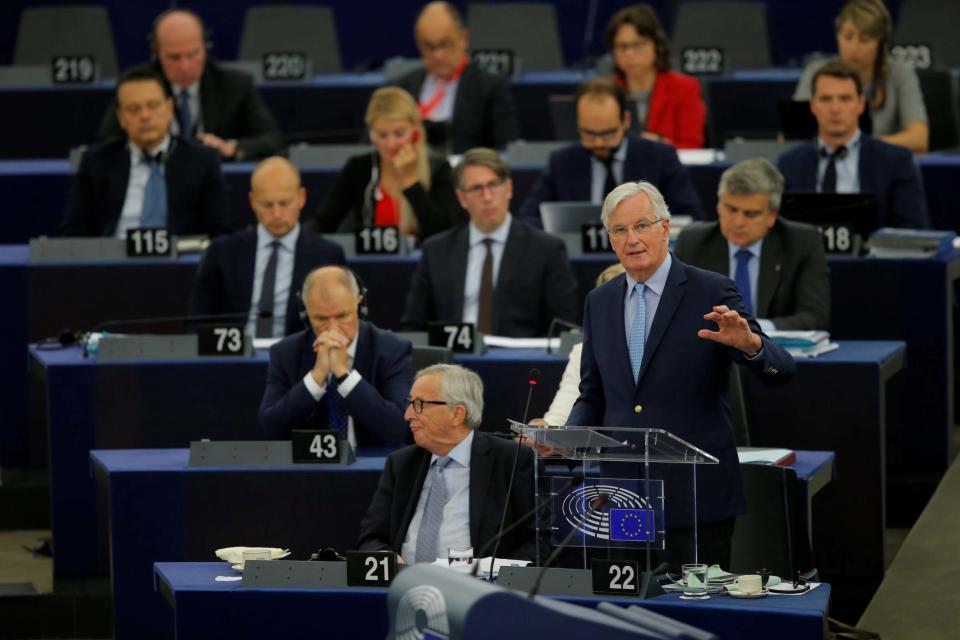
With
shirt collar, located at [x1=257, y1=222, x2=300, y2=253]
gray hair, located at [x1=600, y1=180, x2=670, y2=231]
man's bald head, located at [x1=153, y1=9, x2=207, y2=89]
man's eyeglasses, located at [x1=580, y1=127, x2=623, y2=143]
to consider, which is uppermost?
man's bald head, located at [x1=153, y1=9, x2=207, y2=89]

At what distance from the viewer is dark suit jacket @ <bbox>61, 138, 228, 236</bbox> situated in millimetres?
6754

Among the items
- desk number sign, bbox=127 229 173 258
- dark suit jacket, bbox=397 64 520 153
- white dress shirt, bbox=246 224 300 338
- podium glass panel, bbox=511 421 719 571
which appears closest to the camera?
podium glass panel, bbox=511 421 719 571

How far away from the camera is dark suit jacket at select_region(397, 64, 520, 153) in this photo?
7703 millimetres

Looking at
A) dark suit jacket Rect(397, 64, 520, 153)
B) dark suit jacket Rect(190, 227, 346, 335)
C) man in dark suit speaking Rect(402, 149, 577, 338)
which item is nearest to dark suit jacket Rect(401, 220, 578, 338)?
man in dark suit speaking Rect(402, 149, 577, 338)

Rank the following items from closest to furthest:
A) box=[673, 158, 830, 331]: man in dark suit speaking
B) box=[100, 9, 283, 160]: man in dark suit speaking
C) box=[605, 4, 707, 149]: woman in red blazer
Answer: box=[673, 158, 830, 331]: man in dark suit speaking
box=[605, 4, 707, 149]: woman in red blazer
box=[100, 9, 283, 160]: man in dark suit speaking

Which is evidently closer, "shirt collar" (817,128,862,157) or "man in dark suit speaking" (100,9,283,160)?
"shirt collar" (817,128,862,157)

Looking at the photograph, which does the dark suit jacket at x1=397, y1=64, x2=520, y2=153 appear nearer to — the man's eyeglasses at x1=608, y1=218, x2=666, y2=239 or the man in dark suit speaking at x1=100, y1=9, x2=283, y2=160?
the man in dark suit speaking at x1=100, y1=9, x2=283, y2=160

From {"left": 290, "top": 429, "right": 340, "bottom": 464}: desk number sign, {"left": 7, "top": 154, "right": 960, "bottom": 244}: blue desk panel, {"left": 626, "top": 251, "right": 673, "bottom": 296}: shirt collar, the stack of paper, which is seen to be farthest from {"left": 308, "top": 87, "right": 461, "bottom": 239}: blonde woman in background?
{"left": 626, "top": 251, "right": 673, "bottom": 296}: shirt collar

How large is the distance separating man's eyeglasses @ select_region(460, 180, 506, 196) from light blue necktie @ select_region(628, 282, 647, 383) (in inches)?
74.3

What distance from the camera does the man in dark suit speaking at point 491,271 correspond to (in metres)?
5.91

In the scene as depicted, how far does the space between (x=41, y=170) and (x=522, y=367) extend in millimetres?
2844

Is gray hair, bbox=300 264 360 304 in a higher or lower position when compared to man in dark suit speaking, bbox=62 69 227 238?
lower

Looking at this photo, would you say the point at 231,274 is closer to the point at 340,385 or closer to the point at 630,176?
the point at 340,385

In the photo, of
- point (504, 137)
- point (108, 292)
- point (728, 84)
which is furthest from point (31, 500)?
point (728, 84)
